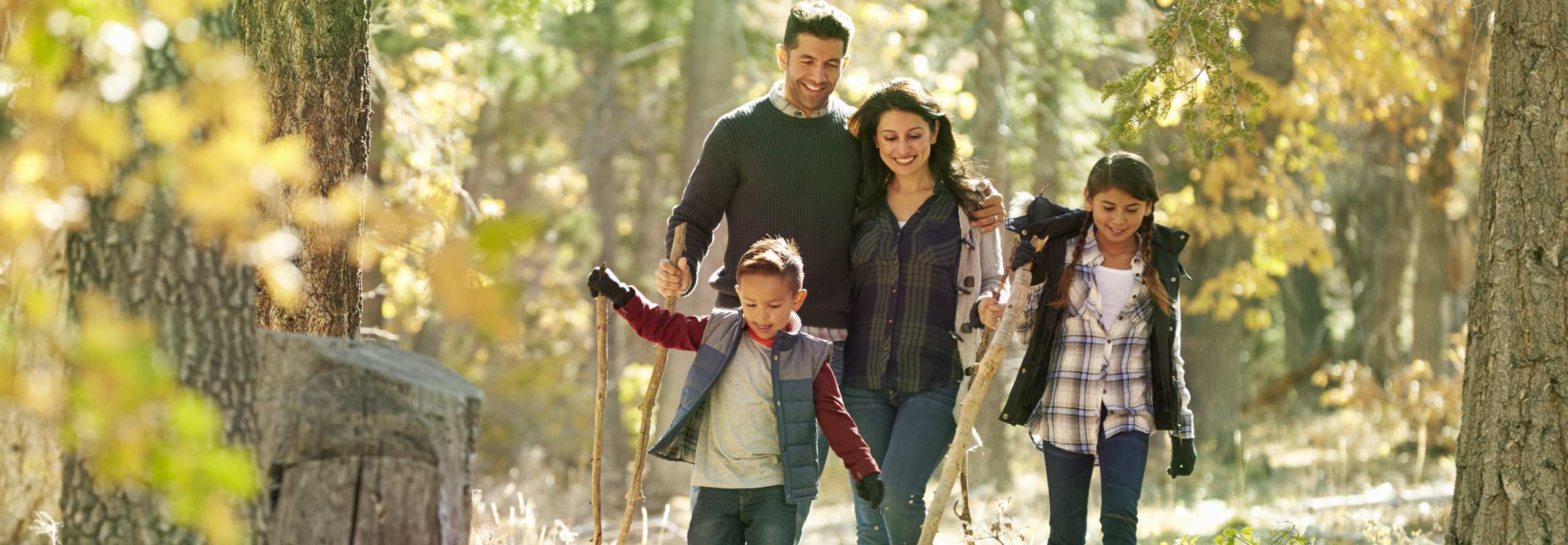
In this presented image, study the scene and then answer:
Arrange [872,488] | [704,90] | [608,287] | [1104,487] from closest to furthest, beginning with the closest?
[872,488] < [608,287] < [1104,487] < [704,90]

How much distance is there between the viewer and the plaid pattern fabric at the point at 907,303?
184 inches

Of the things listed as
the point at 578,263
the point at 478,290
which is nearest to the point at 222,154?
the point at 478,290

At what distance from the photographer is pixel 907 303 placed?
15.4ft

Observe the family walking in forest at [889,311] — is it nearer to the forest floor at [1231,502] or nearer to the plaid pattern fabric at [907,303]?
the plaid pattern fabric at [907,303]

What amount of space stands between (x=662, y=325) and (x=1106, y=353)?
149 centimetres

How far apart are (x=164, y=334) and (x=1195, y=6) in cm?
373

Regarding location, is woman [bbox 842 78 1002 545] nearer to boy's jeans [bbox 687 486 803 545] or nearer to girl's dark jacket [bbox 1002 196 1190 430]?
girl's dark jacket [bbox 1002 196 1190 430]

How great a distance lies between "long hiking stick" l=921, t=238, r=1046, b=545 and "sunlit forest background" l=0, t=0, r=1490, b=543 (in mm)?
649

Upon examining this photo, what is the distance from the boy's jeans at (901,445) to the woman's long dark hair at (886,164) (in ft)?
2.10

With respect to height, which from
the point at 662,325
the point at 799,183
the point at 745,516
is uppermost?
the point at 799,183

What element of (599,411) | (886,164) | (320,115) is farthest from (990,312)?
(320,115)

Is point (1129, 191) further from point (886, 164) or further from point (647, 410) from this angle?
point (647, 410)

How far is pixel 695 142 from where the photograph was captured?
42.9 ft

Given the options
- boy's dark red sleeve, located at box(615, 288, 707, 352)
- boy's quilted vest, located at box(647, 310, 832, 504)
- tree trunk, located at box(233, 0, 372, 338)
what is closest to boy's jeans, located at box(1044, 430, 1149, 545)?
boy's quilted vest, located at box(647, 310, 832, 504)
